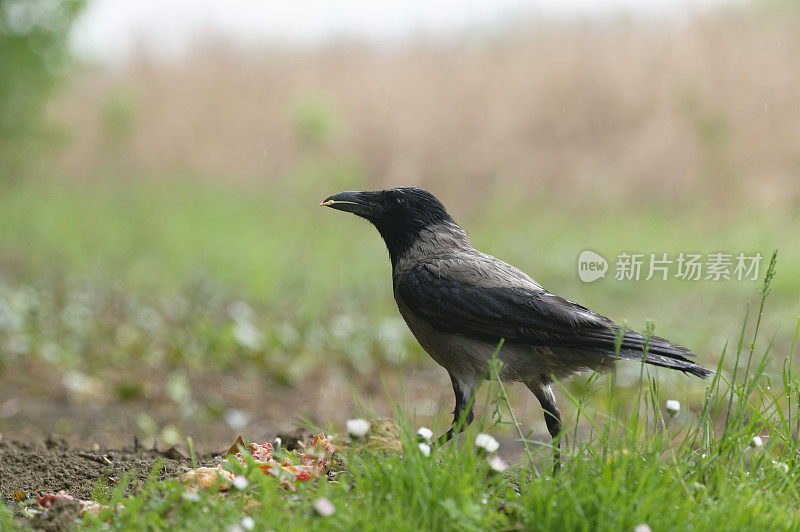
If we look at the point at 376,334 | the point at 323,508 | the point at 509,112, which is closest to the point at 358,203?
the point at 323,508

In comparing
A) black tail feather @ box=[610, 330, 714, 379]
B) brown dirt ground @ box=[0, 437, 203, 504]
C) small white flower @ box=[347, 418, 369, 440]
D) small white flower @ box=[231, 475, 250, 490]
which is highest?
black tail feather @ box=[610, 330, 714, 379]

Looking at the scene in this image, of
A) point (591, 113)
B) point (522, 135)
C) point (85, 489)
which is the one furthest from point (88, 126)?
point (85, 489)

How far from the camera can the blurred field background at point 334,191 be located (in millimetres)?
5852

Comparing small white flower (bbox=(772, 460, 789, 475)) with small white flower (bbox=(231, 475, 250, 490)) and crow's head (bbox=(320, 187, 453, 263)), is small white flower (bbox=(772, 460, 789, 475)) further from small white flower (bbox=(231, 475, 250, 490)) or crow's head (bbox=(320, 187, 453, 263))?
small white flower (bbox=(231, 475, 250, 490))

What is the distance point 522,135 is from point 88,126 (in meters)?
9.31

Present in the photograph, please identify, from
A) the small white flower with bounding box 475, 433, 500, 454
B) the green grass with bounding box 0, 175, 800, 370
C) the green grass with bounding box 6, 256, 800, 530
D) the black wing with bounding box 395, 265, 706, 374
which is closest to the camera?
the green grass with bounding box 6, 256, 800, 530

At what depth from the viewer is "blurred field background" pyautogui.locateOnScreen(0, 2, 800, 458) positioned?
5.85 meters

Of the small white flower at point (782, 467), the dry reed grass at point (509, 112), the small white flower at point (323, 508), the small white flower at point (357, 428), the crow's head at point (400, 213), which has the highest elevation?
the dry reed grass at point (509, 112)

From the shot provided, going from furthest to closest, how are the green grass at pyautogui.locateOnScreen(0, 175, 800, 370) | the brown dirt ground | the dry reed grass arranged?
the dry reed grass → the green grass at pyautogui.locateOnScreen(0, 175, 800, 370) → the brown dirt ground

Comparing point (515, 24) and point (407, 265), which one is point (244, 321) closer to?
point (407, 265)

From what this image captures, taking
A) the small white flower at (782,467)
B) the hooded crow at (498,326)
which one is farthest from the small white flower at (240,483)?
the small white flower at (782,467)

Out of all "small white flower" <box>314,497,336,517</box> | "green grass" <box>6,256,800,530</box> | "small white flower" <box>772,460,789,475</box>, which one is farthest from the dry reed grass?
"small white flower" <box>314,497,336,517</box>

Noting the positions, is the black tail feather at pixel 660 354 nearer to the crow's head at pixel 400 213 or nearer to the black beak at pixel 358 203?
the crow's head at pixel 400 213

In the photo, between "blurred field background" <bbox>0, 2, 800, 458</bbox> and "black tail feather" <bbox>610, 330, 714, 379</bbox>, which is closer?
→ "black tail feather" <bbox>610, 330, 714, 379</bbox>
